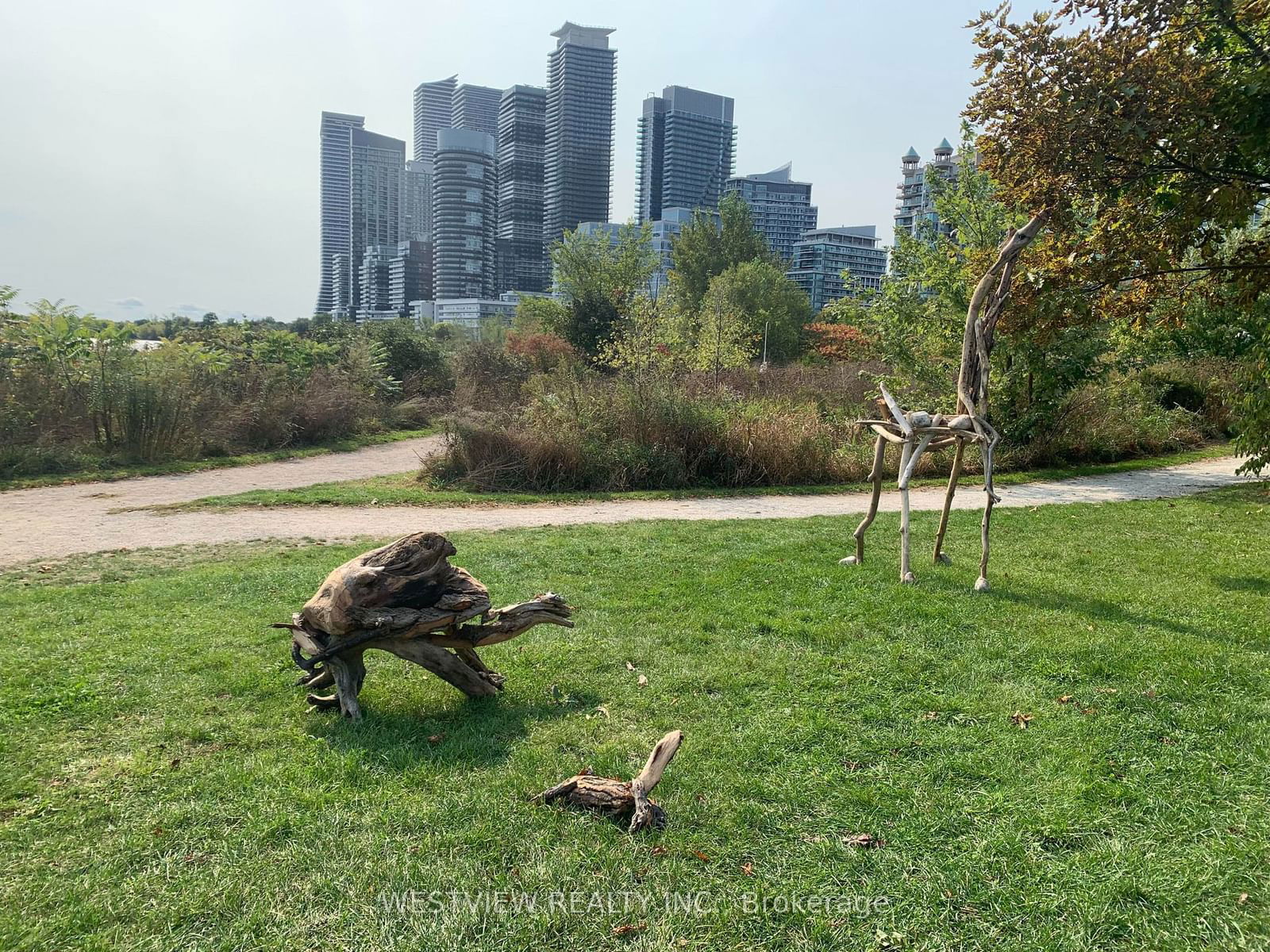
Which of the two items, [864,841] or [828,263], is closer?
[864,841]

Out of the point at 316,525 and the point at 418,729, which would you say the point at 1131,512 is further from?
the point at 316,525

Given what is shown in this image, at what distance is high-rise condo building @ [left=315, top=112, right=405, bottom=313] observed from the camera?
120875 millimetres

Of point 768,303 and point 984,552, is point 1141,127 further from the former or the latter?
point 768,303

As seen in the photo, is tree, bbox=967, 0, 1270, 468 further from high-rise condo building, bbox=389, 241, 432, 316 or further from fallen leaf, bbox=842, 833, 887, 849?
high-rise condo building, bbox=389, 241, 432, 316

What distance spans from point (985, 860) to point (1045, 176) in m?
5.05

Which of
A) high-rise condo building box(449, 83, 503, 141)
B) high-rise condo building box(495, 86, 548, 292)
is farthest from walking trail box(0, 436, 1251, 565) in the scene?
high-rise condo building box(449, 83, 503, 141)

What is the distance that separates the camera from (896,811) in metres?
3.23

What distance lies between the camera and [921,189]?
80.1 meters

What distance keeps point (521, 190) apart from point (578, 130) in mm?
13644

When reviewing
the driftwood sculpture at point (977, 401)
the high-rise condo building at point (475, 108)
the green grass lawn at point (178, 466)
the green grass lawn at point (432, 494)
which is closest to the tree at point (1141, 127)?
the driftwood sculpture at point (977, 401)

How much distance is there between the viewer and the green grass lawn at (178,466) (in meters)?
12.8

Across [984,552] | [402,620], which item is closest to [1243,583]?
[984,552]

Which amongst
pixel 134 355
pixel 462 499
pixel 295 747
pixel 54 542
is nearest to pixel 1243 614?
pixel 295 747

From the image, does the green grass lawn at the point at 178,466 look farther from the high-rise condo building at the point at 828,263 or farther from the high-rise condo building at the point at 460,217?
the high-rise condo building at the point at 460,217
